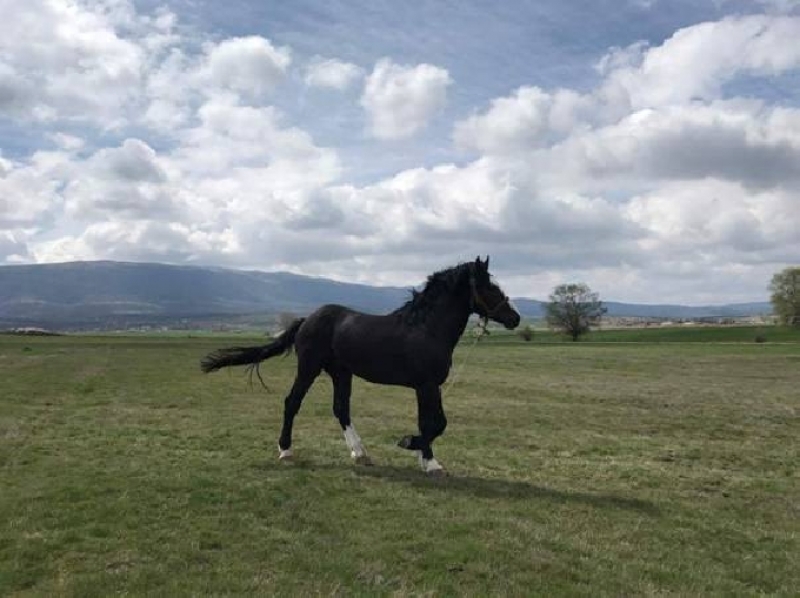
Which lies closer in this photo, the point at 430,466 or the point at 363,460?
the point at 430,466

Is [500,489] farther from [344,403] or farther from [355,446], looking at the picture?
[344,403]

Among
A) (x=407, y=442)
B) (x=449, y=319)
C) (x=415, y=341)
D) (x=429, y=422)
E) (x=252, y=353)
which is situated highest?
(x=449, y=319)

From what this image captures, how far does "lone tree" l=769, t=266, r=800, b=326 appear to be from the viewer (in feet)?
275

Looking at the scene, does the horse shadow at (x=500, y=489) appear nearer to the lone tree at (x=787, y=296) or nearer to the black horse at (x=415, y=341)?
the black horse at (x=415, y=341)

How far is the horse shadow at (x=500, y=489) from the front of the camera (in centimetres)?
912

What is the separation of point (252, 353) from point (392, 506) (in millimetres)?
5528

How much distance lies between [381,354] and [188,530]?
179 inches

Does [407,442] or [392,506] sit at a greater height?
[407,442]

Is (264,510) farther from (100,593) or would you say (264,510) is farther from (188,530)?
(100,593)

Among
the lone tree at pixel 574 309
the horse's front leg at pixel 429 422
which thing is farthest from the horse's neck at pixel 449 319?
the lone tree at pixel 574 309

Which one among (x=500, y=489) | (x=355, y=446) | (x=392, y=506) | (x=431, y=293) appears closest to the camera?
(x=392, y=506)

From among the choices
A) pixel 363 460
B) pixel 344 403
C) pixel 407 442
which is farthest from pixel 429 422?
pixel 344 403

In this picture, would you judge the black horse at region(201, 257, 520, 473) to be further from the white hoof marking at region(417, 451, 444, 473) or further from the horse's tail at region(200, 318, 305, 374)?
the horse's tail at region(200, 318, 305, 374)

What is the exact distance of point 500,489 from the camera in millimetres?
9695
